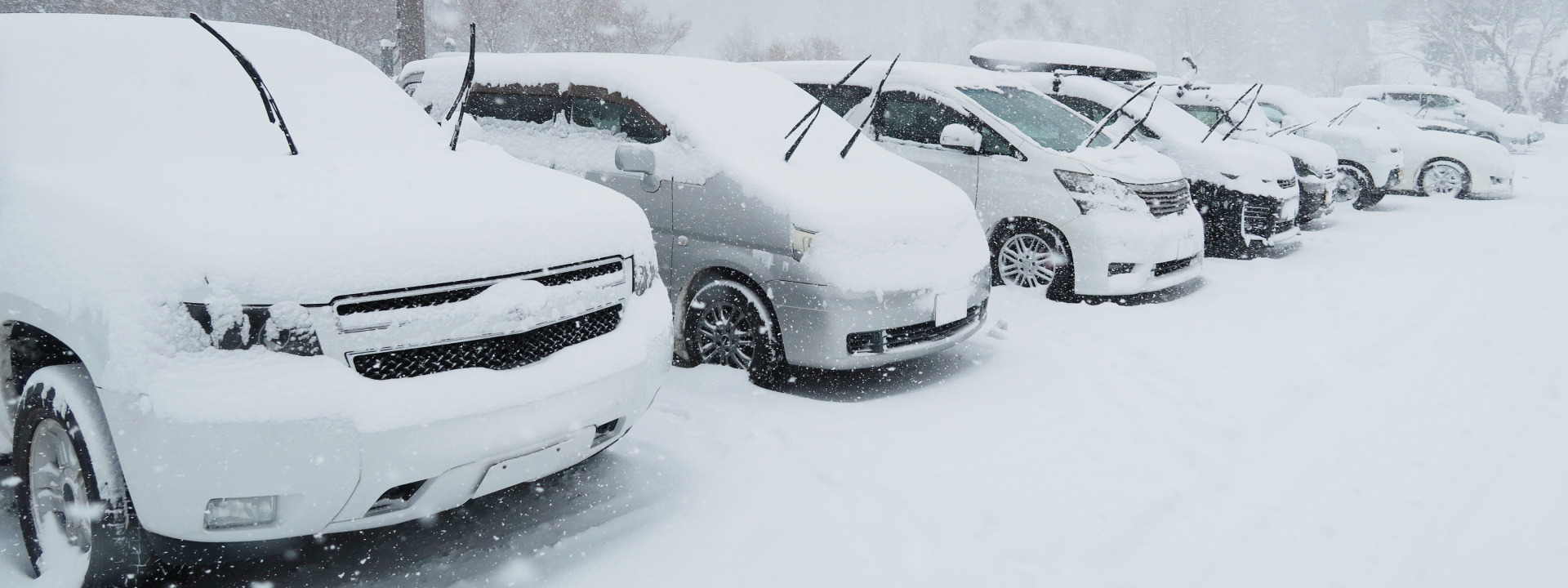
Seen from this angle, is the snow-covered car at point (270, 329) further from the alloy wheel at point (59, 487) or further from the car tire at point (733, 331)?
the car tire at point (733, 331)

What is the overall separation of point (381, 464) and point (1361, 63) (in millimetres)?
94575

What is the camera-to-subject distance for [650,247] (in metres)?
3.33

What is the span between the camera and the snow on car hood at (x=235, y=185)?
Result: 7.38ft

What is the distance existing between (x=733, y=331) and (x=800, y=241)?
2.16 feet

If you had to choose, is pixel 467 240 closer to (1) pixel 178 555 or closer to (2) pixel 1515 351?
(1) pixel 178 555

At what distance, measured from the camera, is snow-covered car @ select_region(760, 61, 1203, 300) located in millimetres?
6332

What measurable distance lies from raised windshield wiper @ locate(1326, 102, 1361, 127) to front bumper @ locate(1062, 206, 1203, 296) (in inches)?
313

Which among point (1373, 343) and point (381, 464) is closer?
point (381, 464)

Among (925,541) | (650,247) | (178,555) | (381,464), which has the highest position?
(650,247)

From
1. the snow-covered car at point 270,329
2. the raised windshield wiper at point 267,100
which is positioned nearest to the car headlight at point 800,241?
the snow-covered car at point 270,329

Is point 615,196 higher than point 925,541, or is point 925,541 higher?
point 615,196

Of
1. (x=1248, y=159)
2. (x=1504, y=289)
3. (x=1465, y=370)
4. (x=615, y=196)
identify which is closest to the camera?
(x=615, y=196)

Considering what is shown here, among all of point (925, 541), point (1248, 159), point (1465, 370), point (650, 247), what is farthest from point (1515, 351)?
point (650, 247)

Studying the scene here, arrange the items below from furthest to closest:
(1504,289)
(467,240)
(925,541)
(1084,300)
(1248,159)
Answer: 1. (1248,159)
2. (1504,289)
3. (1084,300)
4. (925,541)
5. (467,240)
